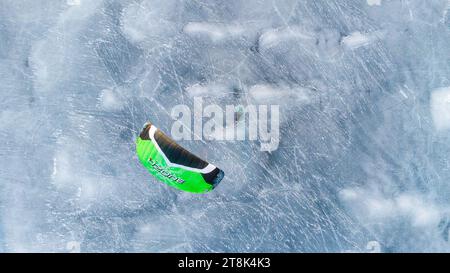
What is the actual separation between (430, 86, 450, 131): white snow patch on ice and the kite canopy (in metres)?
2.65

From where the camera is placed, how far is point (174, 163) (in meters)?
4.67

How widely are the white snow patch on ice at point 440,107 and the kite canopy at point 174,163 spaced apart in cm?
265

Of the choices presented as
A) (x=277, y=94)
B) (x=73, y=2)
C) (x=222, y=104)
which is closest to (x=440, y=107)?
(x=277, y=94)

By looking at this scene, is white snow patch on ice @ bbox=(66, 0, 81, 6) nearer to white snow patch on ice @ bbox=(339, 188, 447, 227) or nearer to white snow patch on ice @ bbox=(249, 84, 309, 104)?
white snow patch on ice @ bbox=(249, 84, 309, 104)

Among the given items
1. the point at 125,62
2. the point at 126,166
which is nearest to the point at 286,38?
the point at 125,62

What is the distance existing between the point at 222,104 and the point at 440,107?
2.52 metres

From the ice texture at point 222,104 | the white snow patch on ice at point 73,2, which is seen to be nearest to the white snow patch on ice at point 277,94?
the ice texture at point 222,104

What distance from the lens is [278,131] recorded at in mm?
5473

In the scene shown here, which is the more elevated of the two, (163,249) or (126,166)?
(126,166)

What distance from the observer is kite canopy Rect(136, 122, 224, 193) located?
4652 mm

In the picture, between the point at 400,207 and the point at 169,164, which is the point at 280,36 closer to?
the point at 169,164

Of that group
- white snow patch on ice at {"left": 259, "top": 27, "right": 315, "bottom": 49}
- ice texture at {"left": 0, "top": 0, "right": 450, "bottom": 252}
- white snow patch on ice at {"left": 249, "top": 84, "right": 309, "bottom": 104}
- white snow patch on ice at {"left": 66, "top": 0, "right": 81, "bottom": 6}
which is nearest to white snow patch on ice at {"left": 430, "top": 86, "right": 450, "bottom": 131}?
ice texture at {"left": 0, "top": 0, "right": 450, "bottom": 252}

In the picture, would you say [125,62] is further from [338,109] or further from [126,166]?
[338,109]

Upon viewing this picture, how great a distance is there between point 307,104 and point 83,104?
2583 millimetres
